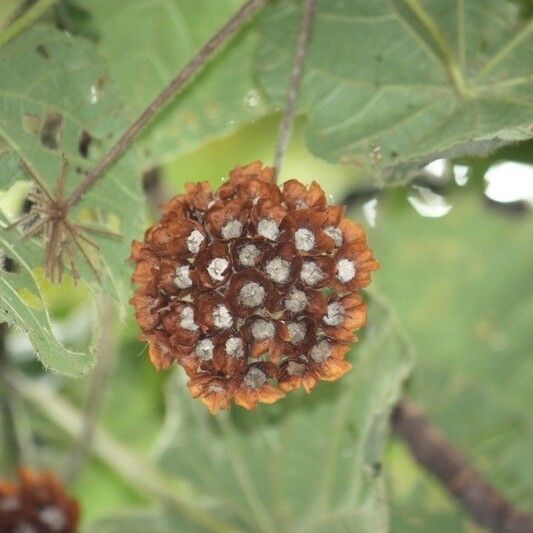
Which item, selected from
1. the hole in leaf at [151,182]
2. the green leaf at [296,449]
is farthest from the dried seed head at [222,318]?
the hole in leaf at [151,182]

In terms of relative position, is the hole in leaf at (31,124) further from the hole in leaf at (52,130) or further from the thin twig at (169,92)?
the thin twig at (169,92)

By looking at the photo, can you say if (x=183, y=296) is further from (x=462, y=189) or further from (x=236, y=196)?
(x=462, y=189)

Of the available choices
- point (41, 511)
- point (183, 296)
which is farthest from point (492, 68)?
point (41, 511)

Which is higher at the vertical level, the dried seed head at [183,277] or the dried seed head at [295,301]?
the dried seed head at [183,277]

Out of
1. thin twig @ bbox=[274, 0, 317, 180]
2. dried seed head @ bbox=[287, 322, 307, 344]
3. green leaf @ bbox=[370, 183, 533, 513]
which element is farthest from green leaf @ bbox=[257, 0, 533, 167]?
green leaf @ bbox=[370, 183, 533, 513]

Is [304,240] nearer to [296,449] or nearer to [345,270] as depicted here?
[345,270]

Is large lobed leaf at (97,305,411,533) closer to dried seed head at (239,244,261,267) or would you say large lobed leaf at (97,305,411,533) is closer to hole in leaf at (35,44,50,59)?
dried seed head at (239,244,261,267)
